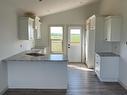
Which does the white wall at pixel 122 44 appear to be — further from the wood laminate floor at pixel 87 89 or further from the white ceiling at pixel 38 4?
the white ceiling at pixel 38 4

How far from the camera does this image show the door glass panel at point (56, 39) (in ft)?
31.0

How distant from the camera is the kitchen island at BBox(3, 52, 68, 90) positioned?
4.70 metres

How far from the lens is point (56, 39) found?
9.51 m

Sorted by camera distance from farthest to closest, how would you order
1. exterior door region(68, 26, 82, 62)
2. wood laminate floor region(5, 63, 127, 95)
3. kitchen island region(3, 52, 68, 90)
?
1. exterior door region(68, 26, 82, 62)
2. kitchen island region(3, 52, 68, 90)
3. wood laminate floor region(5, 63, 127, 95)

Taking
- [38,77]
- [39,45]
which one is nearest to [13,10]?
[38,77]

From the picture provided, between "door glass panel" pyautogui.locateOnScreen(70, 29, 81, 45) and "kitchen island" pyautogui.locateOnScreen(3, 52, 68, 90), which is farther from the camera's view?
"door glass panel" pyautogui.locateOnScreen(70, 29, 81, 45)

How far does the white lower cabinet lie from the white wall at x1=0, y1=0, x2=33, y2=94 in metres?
2.64

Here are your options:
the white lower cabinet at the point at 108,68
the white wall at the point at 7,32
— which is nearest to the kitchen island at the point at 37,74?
the white wall at the point at 7,32

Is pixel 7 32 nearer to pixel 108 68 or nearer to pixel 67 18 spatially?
pixel 108 68

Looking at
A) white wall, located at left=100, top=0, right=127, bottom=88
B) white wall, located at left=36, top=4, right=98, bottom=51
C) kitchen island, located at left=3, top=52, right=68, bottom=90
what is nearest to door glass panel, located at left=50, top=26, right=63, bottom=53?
white wall, located at left=36, top=4, right=98, bottom=51

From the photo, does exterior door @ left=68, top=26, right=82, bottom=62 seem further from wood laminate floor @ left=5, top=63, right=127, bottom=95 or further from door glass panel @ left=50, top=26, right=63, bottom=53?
wood laminate floor @ left=5, top=63, right=127, bottom=95

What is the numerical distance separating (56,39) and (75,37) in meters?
1.00

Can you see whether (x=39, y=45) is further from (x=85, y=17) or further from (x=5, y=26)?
(x=5, y=26)

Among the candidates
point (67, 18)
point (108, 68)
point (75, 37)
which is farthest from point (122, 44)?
point (67, 18)
